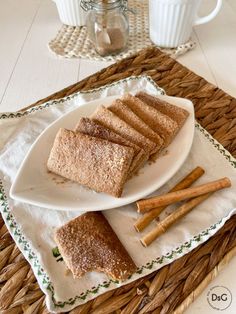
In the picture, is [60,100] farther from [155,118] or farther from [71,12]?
[71,12]

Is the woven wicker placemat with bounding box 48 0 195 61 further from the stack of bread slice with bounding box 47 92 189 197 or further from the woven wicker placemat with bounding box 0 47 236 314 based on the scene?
the woven wicker placemat with bounding box 0 47 236 314

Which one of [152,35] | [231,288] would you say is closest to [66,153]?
[231,288]

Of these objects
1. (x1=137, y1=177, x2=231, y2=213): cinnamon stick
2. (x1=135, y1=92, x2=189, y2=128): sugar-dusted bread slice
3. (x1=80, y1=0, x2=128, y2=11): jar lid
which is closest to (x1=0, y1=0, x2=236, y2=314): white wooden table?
A: (x1=80, y1=0, x2=128, y2=11): jar lid

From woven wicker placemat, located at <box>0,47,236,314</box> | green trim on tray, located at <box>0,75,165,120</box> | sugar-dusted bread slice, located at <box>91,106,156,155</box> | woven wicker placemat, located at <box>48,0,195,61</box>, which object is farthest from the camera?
woven wicker placemat, located at <box>48,0,195,61</box>

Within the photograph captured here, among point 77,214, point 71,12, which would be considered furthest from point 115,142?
point 71,12

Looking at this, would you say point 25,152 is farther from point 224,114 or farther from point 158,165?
point 224,114

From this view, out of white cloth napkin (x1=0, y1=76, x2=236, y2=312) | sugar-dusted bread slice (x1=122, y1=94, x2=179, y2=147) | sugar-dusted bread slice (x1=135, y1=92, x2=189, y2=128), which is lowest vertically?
white cloth napkin (x1=0, y1=76, x2=236, y2=312)

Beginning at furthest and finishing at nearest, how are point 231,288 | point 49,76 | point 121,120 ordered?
point 49,76 → point 121,120 → point 231,288

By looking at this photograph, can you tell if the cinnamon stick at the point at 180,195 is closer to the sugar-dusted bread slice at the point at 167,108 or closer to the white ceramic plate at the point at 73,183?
the white ceramic plate at the point at 73,183
